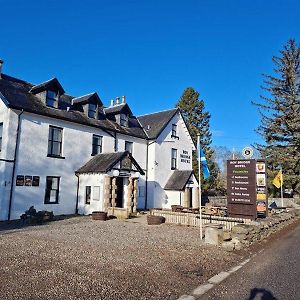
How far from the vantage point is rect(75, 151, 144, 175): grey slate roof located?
1994 centimetres

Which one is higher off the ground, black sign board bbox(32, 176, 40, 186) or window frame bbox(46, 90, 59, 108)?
window frame bbox(46, 90, 59, 108)

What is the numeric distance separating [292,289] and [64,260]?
222 inches

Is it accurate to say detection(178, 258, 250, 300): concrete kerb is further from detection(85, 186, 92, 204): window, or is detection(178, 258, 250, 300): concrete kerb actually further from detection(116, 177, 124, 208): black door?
detection(116, 177, 124, 208): black door

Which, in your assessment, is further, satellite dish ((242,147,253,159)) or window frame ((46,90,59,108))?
window frame ((46,90,59,108))

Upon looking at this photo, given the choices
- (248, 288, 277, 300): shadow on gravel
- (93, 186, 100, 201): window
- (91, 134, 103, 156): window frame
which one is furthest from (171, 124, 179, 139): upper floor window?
(248, 288, 277, 300): shadow on gravel

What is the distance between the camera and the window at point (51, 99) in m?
20.3

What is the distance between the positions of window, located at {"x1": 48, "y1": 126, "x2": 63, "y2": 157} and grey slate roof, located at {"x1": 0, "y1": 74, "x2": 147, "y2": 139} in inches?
37.4

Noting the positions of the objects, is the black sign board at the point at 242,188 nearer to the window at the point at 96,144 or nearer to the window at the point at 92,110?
the window at the point at 96,144

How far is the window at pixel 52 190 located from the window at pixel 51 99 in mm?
5279

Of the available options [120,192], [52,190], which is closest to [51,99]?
[52,190]

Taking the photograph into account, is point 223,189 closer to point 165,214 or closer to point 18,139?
point 165,214

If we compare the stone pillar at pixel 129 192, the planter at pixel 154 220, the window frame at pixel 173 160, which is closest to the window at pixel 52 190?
the stone pillar at pixel 129 192

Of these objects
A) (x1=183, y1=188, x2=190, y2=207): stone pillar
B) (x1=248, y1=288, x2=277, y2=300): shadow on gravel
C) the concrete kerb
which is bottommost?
(x1=248, y1=288, x2=277, y2=300): shadow on gravel

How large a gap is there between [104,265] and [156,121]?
2320 cm
